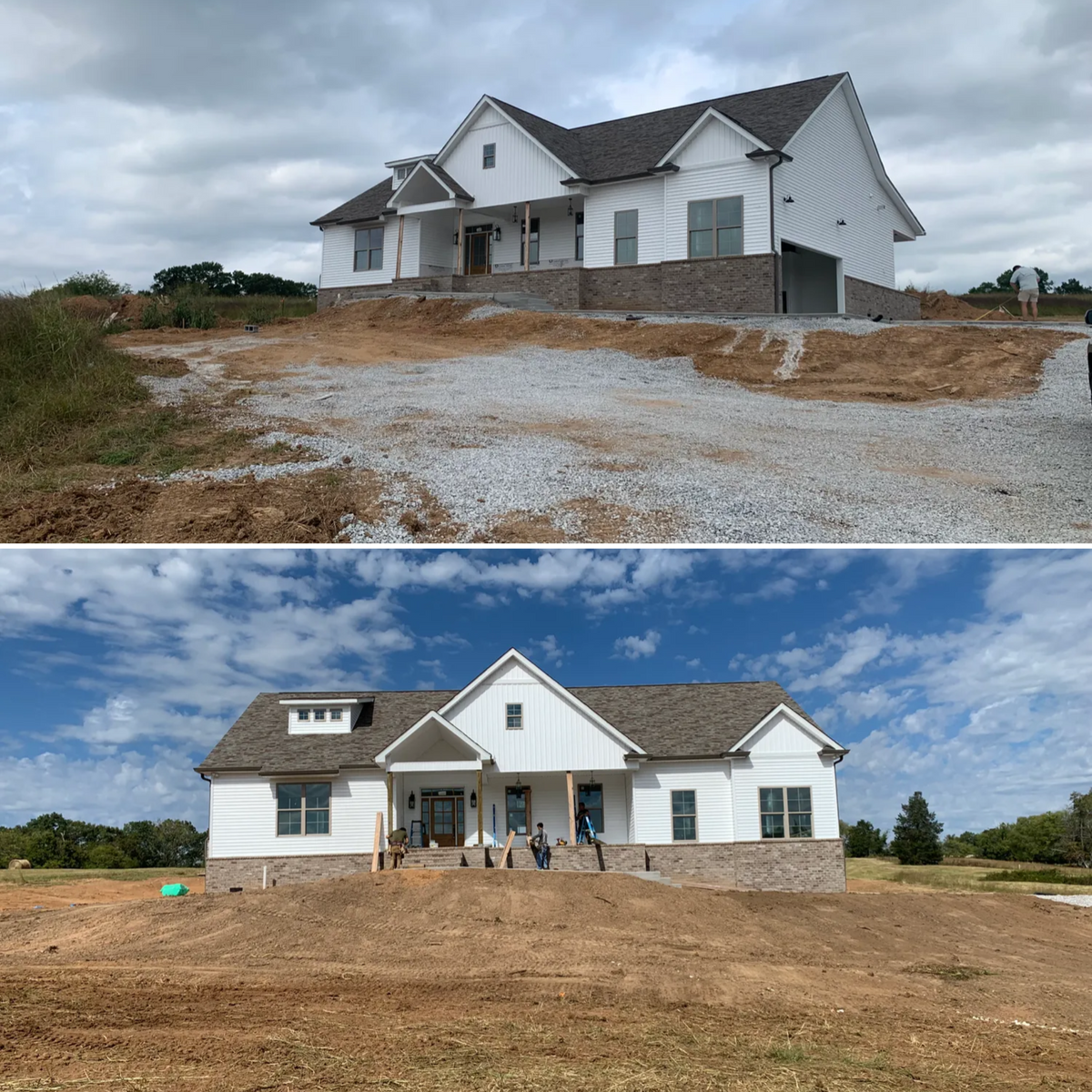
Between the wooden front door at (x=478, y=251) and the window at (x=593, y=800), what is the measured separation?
84.3 ft

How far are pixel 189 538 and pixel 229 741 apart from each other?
11.5 m

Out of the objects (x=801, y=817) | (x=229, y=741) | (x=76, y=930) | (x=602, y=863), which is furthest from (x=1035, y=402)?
(x=76, y=930)

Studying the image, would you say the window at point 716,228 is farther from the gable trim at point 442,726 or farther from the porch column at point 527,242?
the gable trim at point 442,726

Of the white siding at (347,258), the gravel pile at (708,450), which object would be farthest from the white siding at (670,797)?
the white siding at (347,258)

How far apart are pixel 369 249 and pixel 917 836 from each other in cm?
3674

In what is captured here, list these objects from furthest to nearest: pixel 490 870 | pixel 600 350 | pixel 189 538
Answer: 1. pixel 600 350
2. pixel 490 870
3. pixel 189 538

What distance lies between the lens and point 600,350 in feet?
101

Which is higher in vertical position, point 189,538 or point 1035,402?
point 1035,402

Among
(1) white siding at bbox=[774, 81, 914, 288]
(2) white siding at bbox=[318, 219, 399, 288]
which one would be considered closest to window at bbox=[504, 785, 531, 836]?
(1) white siding at bbox=[774, 81, 914, 288]

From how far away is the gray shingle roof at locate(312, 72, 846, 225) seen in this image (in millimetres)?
37000

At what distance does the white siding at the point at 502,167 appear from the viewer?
40.3m

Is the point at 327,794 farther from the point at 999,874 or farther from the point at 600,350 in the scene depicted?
the point at 999,874

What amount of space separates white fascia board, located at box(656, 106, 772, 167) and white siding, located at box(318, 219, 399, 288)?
12.7 metres

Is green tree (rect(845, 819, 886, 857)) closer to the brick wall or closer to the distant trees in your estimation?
the brick wall
